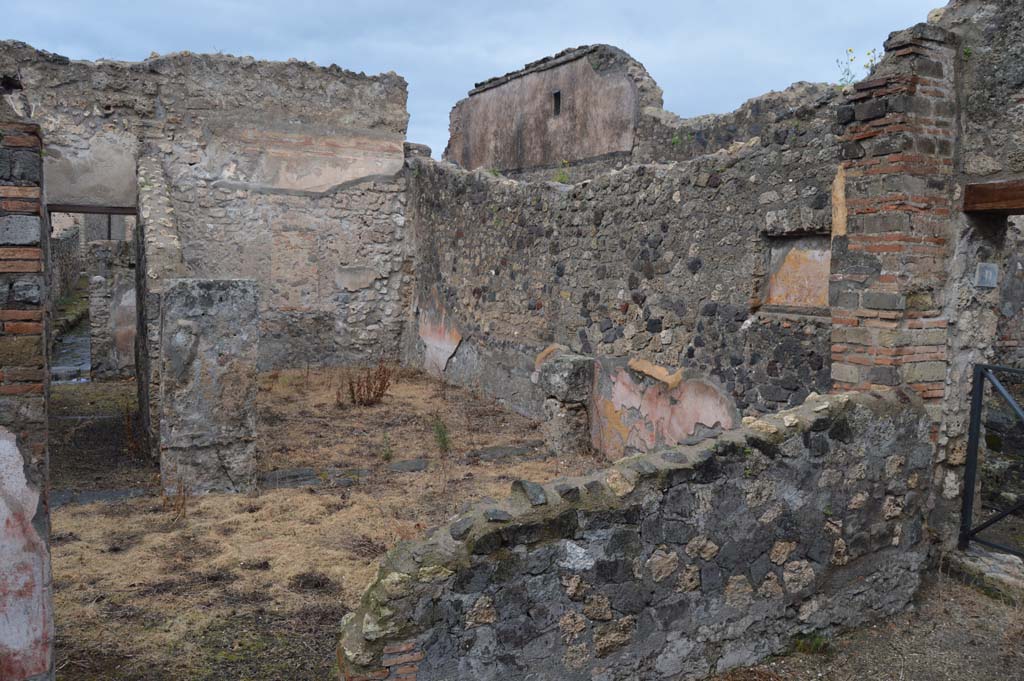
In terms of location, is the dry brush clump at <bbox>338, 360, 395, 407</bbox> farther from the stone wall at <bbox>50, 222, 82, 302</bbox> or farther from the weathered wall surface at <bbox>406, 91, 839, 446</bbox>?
the stone wall at <bbox>50, 222, 82, 302</bbox>

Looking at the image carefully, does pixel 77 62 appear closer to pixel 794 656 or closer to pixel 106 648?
pixel 106 648

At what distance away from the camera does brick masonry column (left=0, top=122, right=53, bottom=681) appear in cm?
300

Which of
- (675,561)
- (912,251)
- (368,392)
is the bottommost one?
(368,392)

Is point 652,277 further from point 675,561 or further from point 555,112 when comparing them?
point 555,112

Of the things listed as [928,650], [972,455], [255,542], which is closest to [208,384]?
[255,542]

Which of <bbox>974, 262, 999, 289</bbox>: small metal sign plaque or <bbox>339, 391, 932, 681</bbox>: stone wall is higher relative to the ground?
<bbox>974, 262, 999, 289</bbox>: small metal sign plaque

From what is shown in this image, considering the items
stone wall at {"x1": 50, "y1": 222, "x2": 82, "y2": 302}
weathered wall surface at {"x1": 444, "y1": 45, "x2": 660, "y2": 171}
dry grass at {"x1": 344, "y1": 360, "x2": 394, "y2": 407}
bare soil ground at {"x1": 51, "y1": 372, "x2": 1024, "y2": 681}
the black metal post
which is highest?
weathered wall surface at {"x1": 444, "y1": 45, "x2": 660, "y2": 171}

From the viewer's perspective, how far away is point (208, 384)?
5656 millimetres

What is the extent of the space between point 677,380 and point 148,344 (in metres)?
4.31

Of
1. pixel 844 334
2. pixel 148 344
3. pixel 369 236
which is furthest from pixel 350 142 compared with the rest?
pixel 844 334

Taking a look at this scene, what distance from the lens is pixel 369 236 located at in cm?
1127

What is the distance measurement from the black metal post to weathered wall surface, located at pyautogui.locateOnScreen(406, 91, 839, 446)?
79 cm

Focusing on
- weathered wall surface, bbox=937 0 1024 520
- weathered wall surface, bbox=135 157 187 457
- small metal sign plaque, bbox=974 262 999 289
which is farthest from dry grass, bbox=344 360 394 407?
small metal sign plaque, bbox=974 262 999 289

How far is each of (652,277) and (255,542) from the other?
11.3 feet
